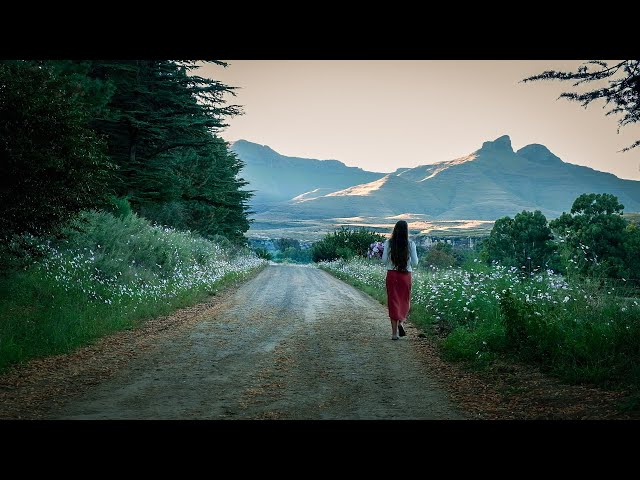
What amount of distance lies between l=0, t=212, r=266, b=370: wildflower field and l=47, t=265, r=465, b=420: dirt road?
1544 mm

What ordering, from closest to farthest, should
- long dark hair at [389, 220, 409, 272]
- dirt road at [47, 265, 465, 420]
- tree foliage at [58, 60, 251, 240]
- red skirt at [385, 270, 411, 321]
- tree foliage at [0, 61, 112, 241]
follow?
dirt road at [47, 265, 465, 420] → tree foliage at [0, 61, 112, 241] → red skirt at [385, 270, 411, 321] → long dark hair at [389, 220, 409, 272] → tree foliage at [58, 60, 251, 240]

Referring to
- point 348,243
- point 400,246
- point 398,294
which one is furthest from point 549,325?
point 348,243

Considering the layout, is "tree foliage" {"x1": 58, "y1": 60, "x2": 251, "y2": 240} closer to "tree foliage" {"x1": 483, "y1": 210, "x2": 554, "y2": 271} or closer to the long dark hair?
the long dark hair

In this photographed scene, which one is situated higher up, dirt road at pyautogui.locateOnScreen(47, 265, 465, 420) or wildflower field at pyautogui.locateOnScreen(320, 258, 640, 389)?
wildflower field at pyautogui.locateOnScreen(320, 258, 640, 389)

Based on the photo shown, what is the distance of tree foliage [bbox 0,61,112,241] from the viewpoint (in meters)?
8.55

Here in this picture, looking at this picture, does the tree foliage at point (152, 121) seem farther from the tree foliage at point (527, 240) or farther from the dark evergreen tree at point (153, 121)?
the tree foliage at point (527, 240)

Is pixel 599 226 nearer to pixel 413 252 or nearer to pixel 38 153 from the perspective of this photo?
pixel 413 252

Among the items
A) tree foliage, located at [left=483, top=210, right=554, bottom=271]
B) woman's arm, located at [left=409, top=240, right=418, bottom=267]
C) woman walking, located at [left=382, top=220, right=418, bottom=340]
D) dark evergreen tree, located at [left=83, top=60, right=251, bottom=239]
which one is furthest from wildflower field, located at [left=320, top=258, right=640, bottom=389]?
tree foliage, located at [left=483, top=210, right=554, bottom=271]

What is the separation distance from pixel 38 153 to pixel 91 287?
167 inches

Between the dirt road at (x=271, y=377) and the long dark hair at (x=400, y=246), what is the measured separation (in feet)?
5.31

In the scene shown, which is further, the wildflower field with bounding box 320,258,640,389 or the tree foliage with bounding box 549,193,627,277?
the tree foliage with bounding box 549,193,627,277

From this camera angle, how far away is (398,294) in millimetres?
10586

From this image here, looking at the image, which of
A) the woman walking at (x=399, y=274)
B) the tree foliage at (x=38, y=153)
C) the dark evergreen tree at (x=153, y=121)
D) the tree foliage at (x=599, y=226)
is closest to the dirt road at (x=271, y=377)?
the woman walking at (x=399, y=274)

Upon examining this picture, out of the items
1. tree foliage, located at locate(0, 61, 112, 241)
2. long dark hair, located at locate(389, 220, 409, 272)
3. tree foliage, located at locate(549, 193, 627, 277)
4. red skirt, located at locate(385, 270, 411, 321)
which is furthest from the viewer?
tree foliage, located at locate(549, 193, 627, 277)
